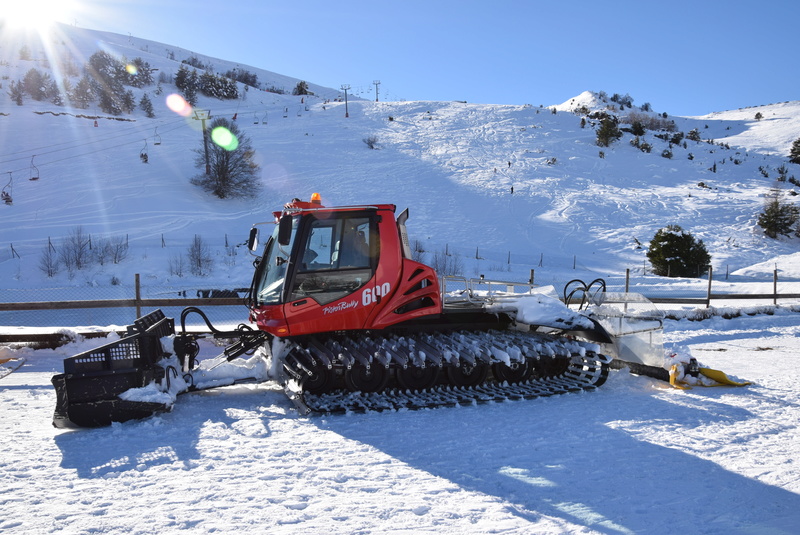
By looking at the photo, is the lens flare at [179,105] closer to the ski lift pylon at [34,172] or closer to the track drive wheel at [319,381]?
the ski lift pylon at [34,172]

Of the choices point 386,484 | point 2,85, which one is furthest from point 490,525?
point 2,85

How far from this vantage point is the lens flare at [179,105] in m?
52.8

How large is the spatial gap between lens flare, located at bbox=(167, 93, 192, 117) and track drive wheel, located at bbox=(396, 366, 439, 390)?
170 ft

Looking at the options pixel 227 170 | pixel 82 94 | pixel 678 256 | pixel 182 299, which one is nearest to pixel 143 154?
pixel 227 170

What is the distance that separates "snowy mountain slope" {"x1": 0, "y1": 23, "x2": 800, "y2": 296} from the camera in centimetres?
2708

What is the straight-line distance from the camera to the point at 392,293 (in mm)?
6777

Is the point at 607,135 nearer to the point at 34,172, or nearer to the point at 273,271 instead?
the point at 34,172

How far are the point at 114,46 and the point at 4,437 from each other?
84.2 metres

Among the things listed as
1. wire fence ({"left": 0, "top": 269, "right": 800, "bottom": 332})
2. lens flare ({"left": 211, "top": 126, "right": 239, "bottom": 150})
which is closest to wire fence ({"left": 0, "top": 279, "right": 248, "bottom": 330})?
wire fence ({"left": 0, "top": 269, "right": 800, "bottom": 332})

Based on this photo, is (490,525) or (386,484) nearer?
(490,525)

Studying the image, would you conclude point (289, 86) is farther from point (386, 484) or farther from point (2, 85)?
point (386, 484)

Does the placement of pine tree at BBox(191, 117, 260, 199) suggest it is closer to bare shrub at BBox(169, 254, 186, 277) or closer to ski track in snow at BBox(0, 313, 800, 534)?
bare shrub at BBox(169, 254, 186, 277)

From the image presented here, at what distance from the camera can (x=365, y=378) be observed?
21.9 feet

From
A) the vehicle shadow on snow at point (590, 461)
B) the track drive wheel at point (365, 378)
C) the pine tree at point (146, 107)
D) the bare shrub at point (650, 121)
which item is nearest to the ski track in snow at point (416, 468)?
the vehicle shadow on snow at point (590, 461)
